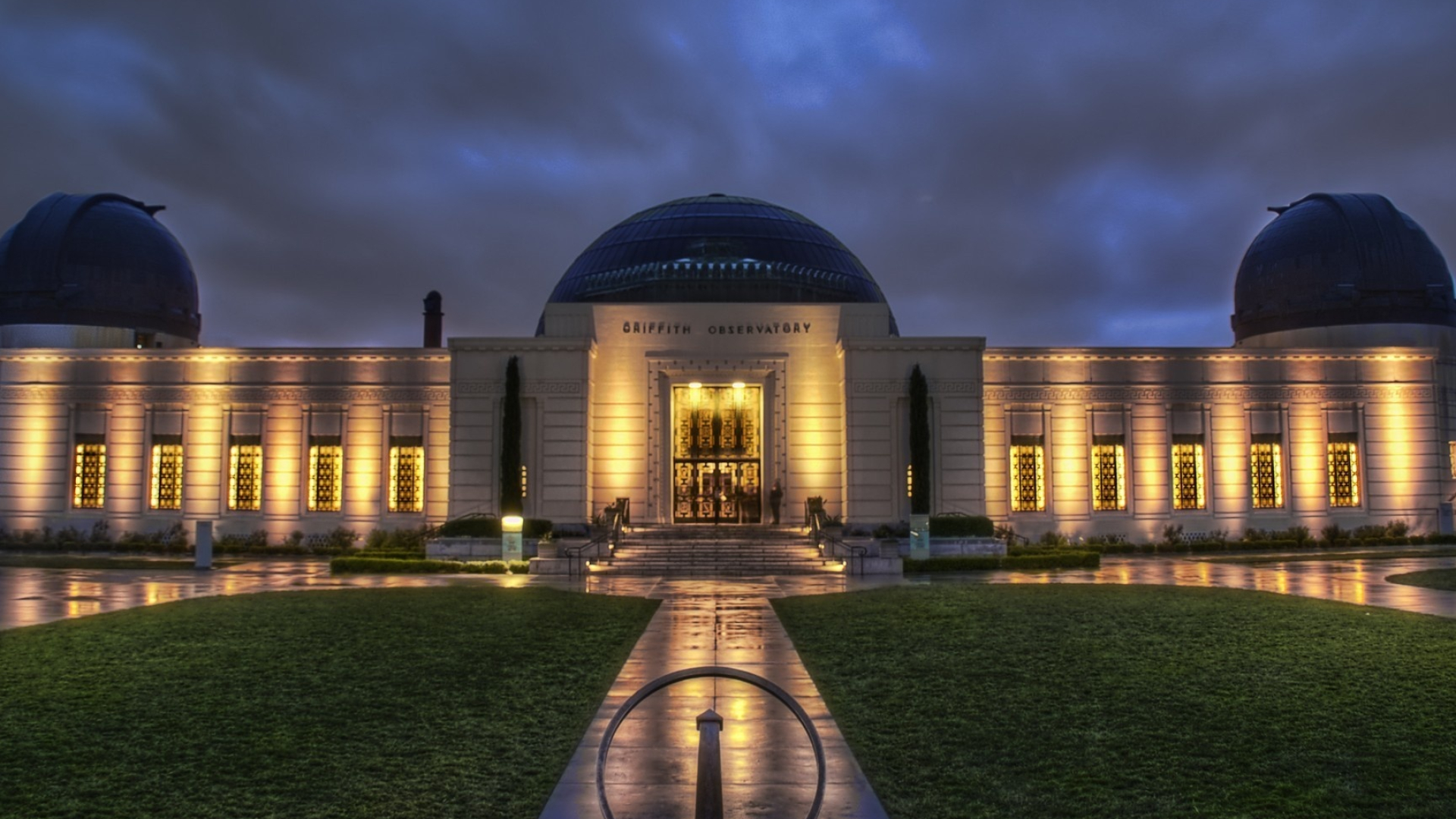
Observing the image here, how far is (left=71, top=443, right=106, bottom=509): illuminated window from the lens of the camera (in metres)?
39.1

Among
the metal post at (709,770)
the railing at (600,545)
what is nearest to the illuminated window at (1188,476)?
the railing at (600,545)

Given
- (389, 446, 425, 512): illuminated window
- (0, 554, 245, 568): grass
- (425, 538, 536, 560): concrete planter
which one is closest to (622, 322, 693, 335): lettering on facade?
(389, 446, 425, 512): illuminated window

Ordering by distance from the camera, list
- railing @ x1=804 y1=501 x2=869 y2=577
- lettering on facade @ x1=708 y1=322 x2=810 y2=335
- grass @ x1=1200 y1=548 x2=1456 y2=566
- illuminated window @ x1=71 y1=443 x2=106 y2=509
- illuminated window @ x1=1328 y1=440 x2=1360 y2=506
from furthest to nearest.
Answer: illuminated window @ x1=1328 y1=440 x2=1360 y2=506 → illuminated window @ x1=71 y1=443 x2=106 y2=509 → lettering on facade @ x1=708 y1=322 x2=810 y2=335 → grass @ x1=1200 y1=548 x2=1456 y2=566 → railing @ x1=804 y1=501 x2=869 y2=577

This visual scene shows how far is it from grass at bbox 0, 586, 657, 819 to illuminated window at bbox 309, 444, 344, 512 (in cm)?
2113

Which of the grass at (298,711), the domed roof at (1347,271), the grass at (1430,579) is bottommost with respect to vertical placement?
the grass at (1430,579)

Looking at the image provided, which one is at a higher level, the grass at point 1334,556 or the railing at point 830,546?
the railing at point 830,546

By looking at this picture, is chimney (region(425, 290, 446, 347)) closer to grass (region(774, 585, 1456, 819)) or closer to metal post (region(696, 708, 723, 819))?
grass (region(774, 585, 1456, 819))

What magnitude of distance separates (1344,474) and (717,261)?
2645 cm

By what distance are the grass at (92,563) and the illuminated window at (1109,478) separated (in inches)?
1189

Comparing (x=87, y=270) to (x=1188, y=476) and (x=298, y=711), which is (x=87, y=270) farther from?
(x=1188, y=476)

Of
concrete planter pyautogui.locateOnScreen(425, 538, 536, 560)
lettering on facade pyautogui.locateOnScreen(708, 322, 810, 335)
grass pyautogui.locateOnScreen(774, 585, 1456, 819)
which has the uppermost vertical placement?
lettering on facade pyautogui.locateOnScreen(708, 322, 810, 335)

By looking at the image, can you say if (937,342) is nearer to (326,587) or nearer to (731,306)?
(731,306)

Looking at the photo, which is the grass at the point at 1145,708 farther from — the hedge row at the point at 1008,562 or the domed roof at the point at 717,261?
the domed roof at the point at 717,261

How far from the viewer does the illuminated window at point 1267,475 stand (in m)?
38.9
